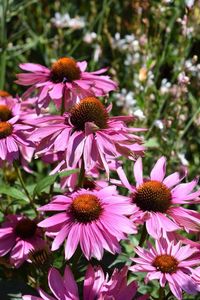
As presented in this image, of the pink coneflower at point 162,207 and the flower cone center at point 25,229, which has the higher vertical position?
the pink coneflower at point 162,207

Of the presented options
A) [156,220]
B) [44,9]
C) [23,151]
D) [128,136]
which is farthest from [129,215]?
[44,9]

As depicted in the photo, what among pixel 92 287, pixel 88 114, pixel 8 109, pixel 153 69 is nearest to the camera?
pixel 92 287

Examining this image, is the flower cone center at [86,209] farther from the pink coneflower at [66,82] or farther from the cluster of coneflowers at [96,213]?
the pink coneflower at [66,82]

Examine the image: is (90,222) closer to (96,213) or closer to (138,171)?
(96,213)

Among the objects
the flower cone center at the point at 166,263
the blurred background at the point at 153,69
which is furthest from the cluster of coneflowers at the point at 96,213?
the blurred background at the point at 153,69

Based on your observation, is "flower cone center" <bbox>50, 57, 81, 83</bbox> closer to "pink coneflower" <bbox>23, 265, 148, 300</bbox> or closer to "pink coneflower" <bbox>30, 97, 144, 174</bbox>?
"pink coneflower" <bbox>30, 97, 144, 174</bbox>

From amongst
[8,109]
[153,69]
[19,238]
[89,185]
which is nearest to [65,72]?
[8,109]
